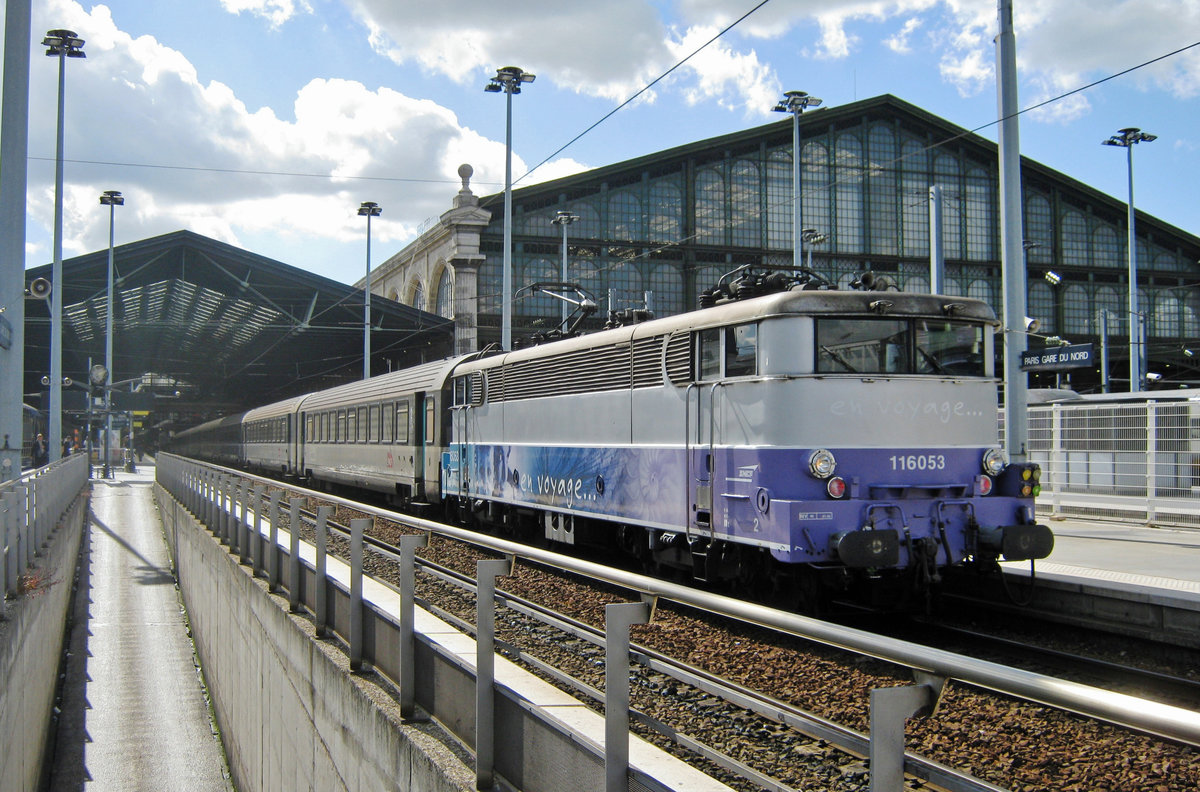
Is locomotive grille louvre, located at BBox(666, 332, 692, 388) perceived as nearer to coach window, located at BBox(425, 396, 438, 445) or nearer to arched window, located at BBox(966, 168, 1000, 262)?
coach window, located at BBox(425, 396, 438, 445)

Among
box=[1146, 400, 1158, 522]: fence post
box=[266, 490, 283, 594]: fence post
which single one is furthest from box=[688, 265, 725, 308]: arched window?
box=[266, 490, 283, 594]: fence post

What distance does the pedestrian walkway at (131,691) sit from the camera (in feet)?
50.6

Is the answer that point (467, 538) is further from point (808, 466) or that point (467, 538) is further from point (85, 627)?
point (85, 627)

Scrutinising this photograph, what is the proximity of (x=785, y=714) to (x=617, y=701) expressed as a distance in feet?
3.23

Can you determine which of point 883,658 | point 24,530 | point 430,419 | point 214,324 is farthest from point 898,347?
point 214,324

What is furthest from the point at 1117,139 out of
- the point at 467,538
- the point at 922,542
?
the point at 467,538

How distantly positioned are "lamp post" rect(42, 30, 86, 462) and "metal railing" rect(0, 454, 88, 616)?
11.0m

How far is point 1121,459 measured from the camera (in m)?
18.4

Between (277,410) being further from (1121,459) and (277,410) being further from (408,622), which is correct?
(408,622)

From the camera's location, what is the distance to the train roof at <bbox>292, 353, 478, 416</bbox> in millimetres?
20281

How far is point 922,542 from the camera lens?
377 inches

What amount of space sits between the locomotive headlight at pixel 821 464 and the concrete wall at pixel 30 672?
24.0ft

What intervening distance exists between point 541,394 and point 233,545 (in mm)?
5632

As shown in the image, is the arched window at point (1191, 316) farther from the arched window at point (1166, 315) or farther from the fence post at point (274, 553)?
the fence post at point (274, 553)
